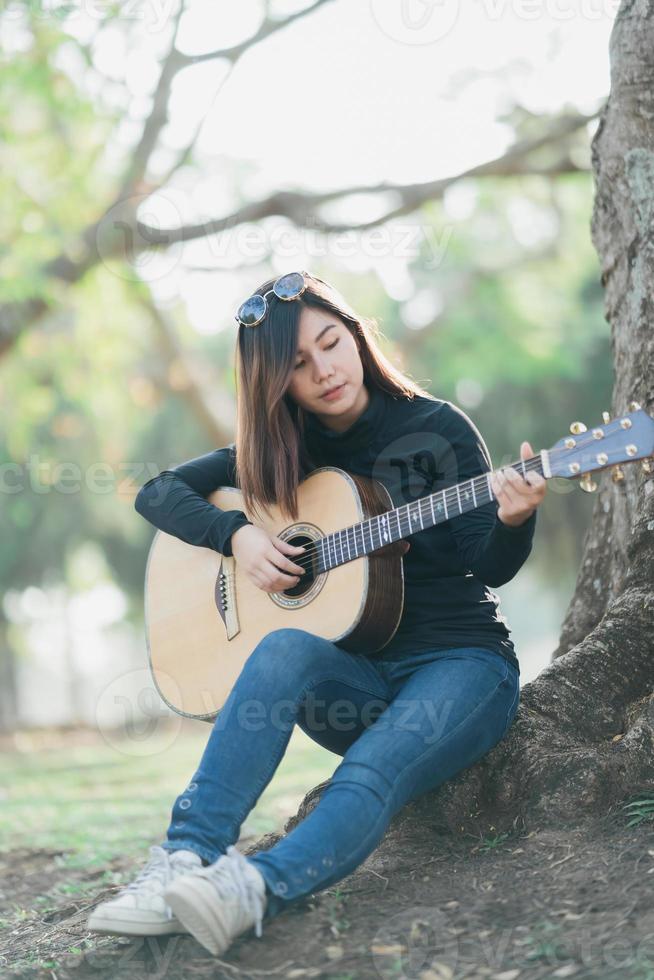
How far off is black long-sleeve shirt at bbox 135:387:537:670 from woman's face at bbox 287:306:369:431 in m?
0.11

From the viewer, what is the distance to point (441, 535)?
296cm

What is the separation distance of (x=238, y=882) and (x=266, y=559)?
103 centimetres

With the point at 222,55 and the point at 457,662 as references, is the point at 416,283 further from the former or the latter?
the point at 457,662

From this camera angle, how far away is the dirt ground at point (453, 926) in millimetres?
2230

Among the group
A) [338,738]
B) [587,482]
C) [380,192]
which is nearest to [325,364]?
[587,482]

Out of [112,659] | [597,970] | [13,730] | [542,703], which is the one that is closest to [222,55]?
[542,703]

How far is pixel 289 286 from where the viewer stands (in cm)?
313

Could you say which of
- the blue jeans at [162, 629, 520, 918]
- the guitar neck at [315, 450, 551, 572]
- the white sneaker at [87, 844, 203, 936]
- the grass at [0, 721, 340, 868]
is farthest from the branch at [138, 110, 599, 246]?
the white sneaker at [87, 844, 203, 936]

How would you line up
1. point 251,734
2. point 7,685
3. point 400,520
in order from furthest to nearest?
point 7,685
point 400,520
point 251,734

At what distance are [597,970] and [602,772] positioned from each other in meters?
0.71

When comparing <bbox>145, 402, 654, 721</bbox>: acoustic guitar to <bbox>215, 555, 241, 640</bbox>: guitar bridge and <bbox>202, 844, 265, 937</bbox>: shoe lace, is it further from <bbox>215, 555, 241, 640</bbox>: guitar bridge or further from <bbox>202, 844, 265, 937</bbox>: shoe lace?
<bbox>202, 844, 265, 937</bbox>: shoe lace

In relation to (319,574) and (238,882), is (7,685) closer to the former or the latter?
(319,574)

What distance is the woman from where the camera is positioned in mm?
2381

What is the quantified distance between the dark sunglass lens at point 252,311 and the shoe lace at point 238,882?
157cm
